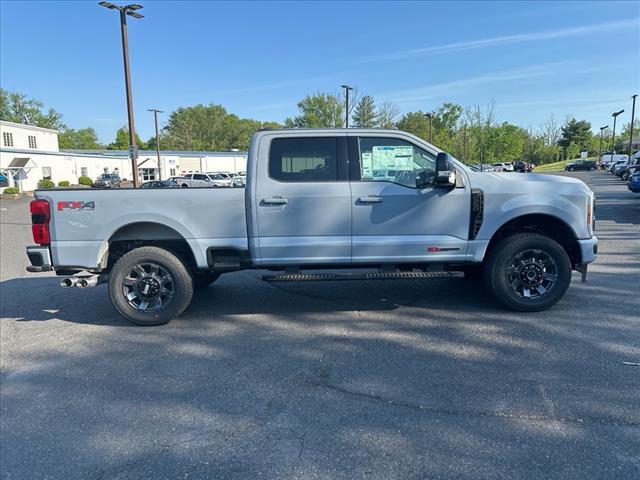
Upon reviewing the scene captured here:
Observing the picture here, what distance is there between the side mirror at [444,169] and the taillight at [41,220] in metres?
4.24

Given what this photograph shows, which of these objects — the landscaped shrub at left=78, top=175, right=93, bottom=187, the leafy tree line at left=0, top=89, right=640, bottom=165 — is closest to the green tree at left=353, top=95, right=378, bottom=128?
the leafy tree line at left=0, top=89, right=640, bottom=165

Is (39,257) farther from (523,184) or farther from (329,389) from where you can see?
(523,184)

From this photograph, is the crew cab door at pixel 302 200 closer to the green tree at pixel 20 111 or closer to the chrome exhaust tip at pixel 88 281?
the chrome exhaust tip at pixel 88 281

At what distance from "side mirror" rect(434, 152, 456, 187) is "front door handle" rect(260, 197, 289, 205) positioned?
5.41 feet

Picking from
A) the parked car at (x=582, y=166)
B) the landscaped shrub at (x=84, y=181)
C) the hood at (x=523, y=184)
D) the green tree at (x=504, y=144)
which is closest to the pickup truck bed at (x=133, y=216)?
the hood at (x=523, y=184)

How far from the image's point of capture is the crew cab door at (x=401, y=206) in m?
4.90

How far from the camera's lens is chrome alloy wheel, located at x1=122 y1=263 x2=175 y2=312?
199 inches

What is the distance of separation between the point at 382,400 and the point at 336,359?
825 mm

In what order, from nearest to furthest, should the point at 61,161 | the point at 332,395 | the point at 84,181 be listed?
the point at 332,395
the point at 61,161
the point at 84,181

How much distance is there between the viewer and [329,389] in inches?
139

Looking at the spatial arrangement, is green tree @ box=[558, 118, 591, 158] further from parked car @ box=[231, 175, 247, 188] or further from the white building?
parked car @ box=[231, 175, 247, 188]

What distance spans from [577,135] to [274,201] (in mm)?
94822

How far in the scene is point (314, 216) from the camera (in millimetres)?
4914

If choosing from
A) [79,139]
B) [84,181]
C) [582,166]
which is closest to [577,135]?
[582,166]
